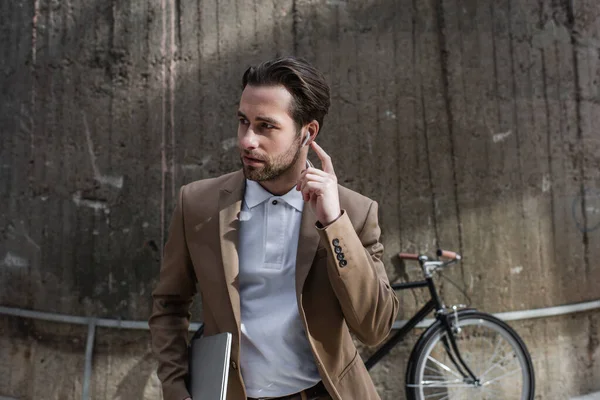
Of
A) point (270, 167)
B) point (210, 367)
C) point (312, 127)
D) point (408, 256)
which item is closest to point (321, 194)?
point (270, 167)

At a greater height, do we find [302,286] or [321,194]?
[321,194]

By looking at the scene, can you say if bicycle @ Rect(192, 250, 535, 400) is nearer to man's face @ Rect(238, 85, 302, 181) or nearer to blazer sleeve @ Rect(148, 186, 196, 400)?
blazer sleeve @ Rect(148, 186, 196, 400)

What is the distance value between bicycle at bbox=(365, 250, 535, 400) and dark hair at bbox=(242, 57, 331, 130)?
2078 mm

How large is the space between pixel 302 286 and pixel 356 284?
155 millimetres

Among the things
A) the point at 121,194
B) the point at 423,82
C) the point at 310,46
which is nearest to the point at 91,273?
the point at 121,194

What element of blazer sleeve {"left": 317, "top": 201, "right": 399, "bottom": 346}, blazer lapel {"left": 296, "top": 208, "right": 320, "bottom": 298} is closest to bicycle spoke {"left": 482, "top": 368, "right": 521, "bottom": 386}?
blazer sleeve {"left": 317, "top": 201, "right": 399, "bottom": 346}

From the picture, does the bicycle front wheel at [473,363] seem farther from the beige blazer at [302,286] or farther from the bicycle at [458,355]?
the beige blazer at [302,286]

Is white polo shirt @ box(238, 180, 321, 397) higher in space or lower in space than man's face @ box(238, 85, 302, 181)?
lower

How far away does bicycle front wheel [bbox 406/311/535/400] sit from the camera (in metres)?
3.67

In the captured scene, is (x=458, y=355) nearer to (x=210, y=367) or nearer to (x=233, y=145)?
(x=233, y=145)

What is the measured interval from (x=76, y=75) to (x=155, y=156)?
30.3 inches

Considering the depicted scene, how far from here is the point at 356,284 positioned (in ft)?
5.47

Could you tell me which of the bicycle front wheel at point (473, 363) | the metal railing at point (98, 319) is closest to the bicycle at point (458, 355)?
the bicycle front wheel at point (473, 363)

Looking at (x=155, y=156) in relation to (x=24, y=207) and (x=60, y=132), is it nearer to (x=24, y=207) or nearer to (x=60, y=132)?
(x=60, y=132)
